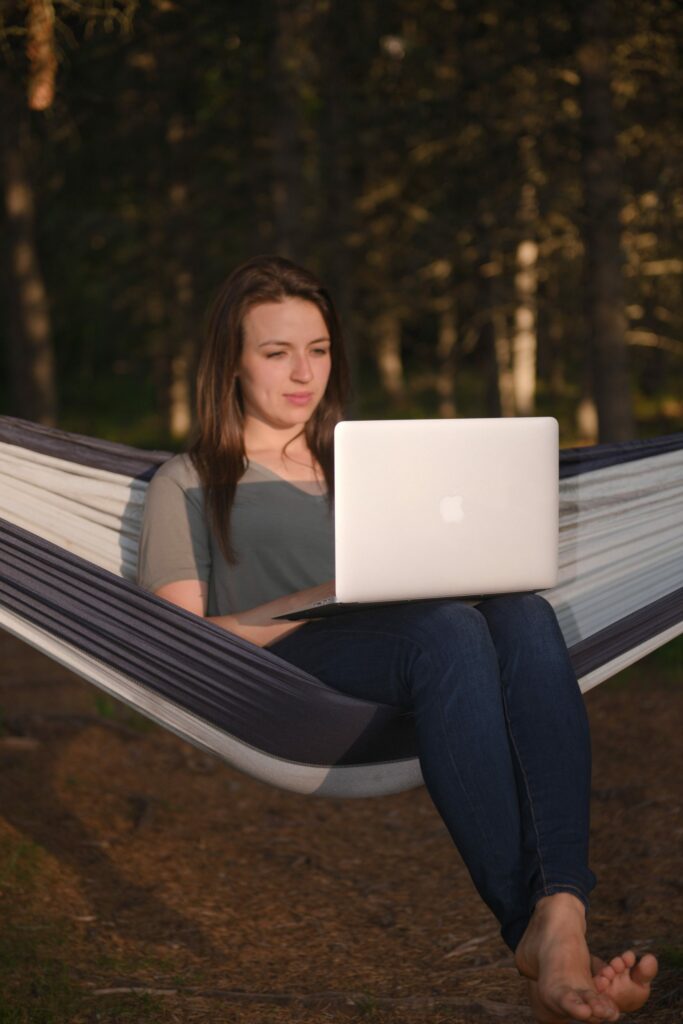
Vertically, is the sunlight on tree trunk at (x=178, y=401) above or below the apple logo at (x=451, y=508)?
below

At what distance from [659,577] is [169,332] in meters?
11.6

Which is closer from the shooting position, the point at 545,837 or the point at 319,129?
the point at 545,837

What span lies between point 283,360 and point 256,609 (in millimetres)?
503

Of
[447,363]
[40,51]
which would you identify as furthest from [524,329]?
[40,51]

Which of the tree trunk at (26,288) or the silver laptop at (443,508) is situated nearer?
the silver laptop at (443,508)

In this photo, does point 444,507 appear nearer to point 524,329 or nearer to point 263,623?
point 263,623

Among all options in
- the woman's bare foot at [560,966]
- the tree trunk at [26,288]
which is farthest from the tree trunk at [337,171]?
the woman's bare foot at [560,966]

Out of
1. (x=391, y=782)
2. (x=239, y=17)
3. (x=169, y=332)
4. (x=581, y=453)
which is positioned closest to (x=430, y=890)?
(x=391, y=782)

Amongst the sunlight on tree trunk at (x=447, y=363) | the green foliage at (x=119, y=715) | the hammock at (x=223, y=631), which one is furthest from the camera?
the sunlight on tree trunk at (x=447, y=363)

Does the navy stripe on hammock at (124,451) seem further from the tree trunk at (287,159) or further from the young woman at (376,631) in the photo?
the tree trunk at (287,159)

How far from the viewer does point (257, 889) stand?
9.75 feet

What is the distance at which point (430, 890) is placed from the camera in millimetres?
2963

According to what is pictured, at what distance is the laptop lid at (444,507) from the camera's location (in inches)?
79.0

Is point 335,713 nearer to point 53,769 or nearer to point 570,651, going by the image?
point 570,651
